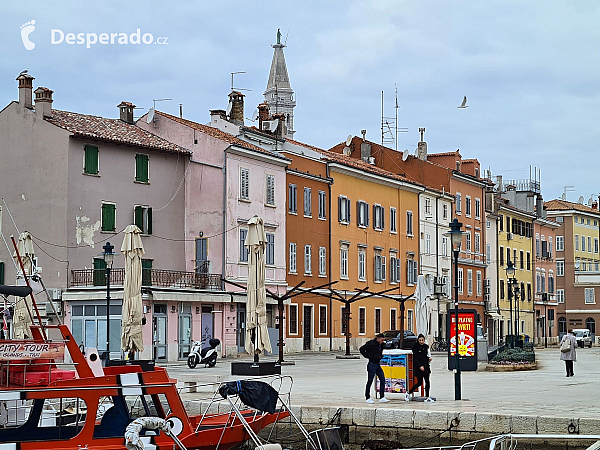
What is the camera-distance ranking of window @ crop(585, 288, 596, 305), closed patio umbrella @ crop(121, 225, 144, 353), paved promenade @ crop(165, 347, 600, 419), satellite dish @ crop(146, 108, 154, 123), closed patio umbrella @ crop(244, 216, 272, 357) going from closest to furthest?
paved promenade @ crop(165, 347, 600, 419) → closed patio umbrella @ crop(121, 225, 144, 353) → closed patio umbrella @ crop(244, 216, 272, 357) → satellite dish @ crop(146, 108, 154, 123) → window @ crop(585, 288, 596, 305)

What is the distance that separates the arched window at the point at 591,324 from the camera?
96.6m

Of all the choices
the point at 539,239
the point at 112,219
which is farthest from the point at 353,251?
the point at 539,239

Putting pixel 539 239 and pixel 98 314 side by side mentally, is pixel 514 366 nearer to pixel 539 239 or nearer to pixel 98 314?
pixel 98 314

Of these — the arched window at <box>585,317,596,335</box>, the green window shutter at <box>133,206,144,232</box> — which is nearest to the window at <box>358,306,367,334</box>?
the green window shutter at <box>133,206,144,232</box>

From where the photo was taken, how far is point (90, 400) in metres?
14.3

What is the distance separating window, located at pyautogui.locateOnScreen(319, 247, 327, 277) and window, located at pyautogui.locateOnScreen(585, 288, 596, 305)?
158 feet

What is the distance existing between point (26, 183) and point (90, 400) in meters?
33.2

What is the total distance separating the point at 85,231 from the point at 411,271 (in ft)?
91.4

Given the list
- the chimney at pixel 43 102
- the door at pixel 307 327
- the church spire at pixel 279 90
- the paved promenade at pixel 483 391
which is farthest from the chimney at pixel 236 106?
the church spire at pixel 279 90

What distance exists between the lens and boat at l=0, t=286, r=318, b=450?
14.2 meters

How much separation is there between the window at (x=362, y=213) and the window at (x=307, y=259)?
600 cm

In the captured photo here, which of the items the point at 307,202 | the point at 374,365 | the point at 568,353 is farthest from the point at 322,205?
the point at 374,365

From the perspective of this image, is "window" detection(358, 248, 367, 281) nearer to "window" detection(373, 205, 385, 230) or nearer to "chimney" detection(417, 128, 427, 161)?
"window" detection(373, 205, 385, 230)

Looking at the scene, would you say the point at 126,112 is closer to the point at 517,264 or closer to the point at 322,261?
the point at 322,261
